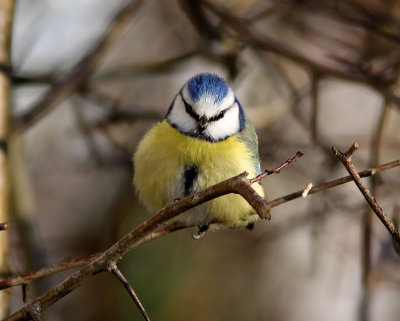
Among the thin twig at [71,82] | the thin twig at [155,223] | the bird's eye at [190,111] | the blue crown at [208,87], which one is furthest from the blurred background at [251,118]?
the thin twig at [155,223]

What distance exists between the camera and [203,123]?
198 cm

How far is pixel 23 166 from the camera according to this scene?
264 centimetres

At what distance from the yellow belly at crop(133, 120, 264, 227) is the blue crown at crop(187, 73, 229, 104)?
146 millimetres

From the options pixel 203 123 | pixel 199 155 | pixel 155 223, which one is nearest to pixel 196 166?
pixel 199 155

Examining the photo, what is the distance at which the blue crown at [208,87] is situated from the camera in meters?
1.99

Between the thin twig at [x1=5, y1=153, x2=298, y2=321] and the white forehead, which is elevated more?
the white forehead

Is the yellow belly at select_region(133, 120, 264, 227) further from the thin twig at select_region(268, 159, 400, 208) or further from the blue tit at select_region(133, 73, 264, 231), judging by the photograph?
the thin twig at select_region(268, 159, 400, 208)

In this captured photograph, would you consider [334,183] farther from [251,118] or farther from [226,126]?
[251,118]

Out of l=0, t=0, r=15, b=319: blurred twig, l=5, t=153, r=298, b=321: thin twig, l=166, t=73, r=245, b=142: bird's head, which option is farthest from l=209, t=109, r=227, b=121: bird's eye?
l=5, t=153, r=298, b=321: thin twig

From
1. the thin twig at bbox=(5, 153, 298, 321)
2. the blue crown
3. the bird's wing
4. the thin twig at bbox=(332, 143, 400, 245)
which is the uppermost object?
the blue crown

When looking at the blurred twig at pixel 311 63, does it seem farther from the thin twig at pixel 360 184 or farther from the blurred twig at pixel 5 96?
the thin twig at pixel 360 184

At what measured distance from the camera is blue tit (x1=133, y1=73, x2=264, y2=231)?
193 centimetres

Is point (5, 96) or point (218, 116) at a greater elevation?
point (5, 96)

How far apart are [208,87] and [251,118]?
3.31 ft
